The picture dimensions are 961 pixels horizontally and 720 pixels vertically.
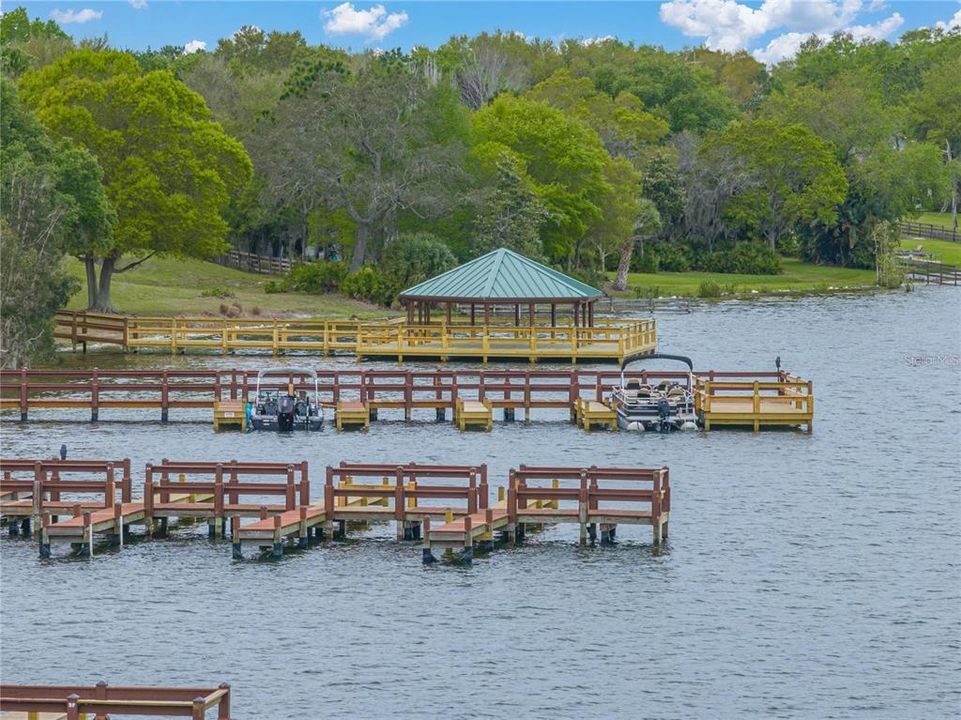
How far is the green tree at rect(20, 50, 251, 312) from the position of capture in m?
106

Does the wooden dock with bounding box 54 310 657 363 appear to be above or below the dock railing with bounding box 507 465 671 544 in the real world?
above

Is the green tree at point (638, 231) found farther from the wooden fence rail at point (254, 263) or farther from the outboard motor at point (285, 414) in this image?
the outboard motor at point (285, 414)

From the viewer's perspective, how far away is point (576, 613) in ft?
127

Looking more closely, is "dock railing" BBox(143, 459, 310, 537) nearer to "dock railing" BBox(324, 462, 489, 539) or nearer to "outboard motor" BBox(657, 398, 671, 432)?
"dock railing" BBox(324, 462, 489, 539)

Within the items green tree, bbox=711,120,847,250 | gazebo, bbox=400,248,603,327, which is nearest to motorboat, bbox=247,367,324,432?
gazebo, bbox=400,248,603,327

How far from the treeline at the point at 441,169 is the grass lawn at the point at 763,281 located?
2.50 m

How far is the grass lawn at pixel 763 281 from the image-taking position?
149 m

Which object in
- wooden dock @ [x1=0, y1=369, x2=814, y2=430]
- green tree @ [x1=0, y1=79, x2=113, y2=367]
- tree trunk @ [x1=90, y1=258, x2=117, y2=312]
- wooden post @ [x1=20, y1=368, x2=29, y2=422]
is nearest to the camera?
wooden dock @ [x1=0, y1=369, x2=814, y2=430]

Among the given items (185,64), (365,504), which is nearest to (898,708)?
(365,504)

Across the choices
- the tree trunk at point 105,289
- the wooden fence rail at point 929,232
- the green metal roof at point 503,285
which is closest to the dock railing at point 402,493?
the green metal roof at point 503,285

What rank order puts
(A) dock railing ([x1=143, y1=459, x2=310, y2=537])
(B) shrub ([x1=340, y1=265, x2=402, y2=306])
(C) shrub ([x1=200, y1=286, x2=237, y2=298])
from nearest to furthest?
(A) dock railing ([x1=143, y1=459, x2=310, y2=537])
(C) shrub ([x1=200, y1=286, x2=237, y2=298])
(B) shrub ([x1=340, y1=265, x2=402, y2=306])

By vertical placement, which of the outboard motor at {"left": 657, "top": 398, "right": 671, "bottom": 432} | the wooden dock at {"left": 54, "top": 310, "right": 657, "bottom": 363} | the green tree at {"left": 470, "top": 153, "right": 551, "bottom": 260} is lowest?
the outboard motor at {"left": 657, "top": 398, "right": 671, "bottom": 432}

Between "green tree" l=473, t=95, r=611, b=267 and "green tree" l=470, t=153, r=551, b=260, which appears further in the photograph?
"green tree" l=473, t=95, r=611, b=267

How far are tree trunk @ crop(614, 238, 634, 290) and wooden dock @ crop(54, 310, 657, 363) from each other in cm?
4783
